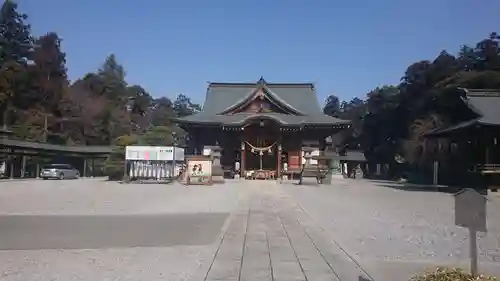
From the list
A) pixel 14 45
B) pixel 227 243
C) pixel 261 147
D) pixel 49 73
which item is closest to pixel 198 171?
pixel 261 147

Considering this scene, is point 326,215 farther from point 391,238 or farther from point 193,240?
point 193,240

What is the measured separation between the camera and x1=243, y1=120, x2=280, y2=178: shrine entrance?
3894 centimetres

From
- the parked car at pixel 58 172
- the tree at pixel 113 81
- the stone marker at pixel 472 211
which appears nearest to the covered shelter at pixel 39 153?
the parked car at pixel 58 172

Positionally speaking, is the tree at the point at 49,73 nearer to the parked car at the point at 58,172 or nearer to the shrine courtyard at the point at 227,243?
the parked car at the point at 58,172

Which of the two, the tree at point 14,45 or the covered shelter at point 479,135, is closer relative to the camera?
the covered shelter at point 479,135

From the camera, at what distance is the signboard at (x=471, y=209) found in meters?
4.63

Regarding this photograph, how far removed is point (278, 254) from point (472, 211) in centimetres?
359

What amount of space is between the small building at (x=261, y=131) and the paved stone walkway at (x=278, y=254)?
27037 mm

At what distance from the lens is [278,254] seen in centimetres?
764

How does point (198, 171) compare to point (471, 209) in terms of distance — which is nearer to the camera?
point (471, 209)

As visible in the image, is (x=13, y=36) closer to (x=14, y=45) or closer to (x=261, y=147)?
(x=14, y=45)

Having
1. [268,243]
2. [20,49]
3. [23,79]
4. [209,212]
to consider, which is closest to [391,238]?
[268,243]

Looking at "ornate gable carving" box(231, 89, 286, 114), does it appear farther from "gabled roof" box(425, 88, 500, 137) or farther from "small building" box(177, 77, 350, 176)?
"gabled roof" box(425, 88, 500, 137)

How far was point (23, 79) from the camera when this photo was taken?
161ft
